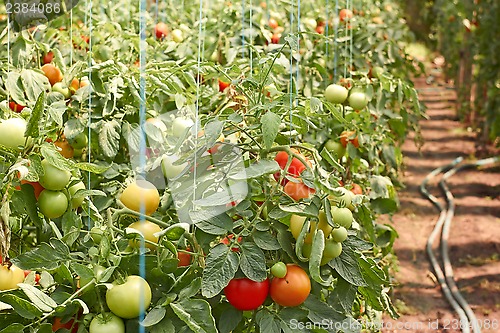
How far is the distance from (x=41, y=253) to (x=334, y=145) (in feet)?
→ 3.42

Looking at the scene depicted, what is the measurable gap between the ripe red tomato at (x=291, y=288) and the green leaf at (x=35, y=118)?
1.45ft

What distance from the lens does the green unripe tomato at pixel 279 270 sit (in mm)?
1151

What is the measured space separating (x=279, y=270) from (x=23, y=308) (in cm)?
39

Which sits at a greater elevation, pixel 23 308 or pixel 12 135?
pixel 12 135

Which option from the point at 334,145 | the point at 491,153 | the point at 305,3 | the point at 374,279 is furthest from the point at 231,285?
the point at 491,153

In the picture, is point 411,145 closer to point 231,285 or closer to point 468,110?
point 468,110

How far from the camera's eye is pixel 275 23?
9.95ft

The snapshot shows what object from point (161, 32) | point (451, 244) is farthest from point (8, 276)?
point (451, 244)

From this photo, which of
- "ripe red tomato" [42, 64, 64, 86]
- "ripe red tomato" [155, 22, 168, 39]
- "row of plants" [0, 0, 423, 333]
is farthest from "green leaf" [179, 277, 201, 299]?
"ripe red tomato" [155, 22, 168, 39]

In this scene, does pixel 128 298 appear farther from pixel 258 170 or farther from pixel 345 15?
pixel 345 15

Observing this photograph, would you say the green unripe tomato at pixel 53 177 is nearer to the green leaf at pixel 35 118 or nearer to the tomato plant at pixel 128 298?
the green leaf at pixel 35 118

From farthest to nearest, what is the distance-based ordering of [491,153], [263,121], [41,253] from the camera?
[491,153]
[263,121]
[41,253]

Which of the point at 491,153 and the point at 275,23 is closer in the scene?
the point at 275,23

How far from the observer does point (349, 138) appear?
6.52ft
